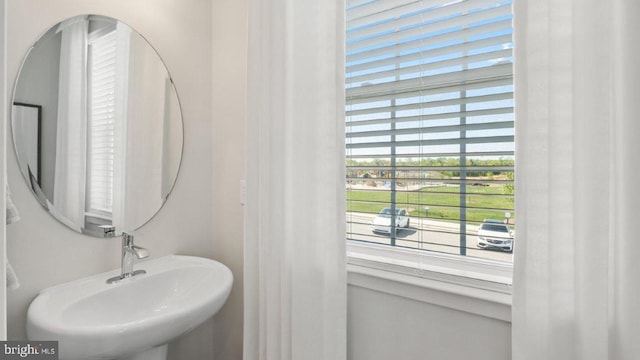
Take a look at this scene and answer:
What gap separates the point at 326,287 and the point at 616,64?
38.5 inches

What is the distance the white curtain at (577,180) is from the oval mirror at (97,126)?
1.34m

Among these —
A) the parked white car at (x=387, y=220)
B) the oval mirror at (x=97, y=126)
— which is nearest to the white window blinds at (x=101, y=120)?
the oval mirror at (x=97, y=126)

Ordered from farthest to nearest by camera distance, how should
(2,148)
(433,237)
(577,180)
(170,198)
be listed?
(170,198)
(433,237)
(577,180)
(2,148)

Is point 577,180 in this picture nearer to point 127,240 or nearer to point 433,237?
point 433,237

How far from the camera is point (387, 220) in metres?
1.21

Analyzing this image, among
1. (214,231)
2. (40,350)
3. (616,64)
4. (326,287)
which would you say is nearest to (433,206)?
(326,287)

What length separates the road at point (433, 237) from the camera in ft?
3.41

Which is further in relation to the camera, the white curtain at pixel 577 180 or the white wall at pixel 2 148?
the white curtain at pixel 577 180

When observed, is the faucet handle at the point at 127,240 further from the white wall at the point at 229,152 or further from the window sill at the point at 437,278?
the window sill at the point at 437,278

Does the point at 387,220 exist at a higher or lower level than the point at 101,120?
lower

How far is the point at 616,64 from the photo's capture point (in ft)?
2.32

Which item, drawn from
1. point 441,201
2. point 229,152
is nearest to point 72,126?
point 229,152

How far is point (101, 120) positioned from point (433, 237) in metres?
1.31

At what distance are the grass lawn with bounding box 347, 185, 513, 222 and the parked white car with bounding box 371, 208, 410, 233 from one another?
0.02 m
